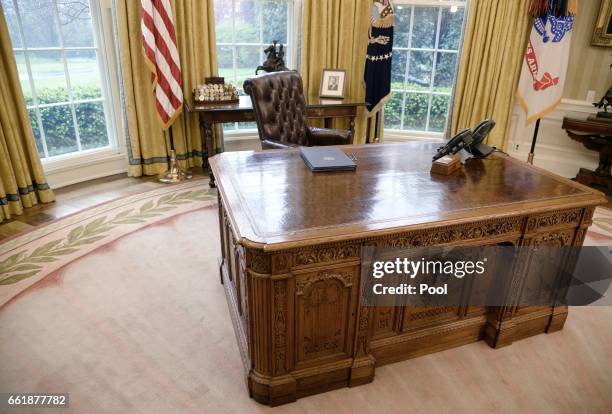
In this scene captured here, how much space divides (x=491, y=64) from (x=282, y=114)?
2.49 meters

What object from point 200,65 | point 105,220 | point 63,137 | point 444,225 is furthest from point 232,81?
point 444,225

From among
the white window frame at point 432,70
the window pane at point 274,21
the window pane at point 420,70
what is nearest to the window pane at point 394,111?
the white window frame at point 432,70

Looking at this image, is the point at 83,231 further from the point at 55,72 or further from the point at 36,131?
the point at 55,72

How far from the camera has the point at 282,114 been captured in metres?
3.36

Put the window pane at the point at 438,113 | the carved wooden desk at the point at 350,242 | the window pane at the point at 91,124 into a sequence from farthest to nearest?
the window pane at the point at 438,113, the window pane at the point at 91,124, the carved wooden desk at the point at 350,242

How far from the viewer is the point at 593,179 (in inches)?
165

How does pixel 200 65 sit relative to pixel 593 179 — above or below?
above

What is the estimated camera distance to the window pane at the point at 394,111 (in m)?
5.04

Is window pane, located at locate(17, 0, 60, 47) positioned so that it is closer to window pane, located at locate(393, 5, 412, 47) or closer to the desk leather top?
the desk leather top

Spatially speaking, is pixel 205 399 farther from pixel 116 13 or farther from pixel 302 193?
pixel 116 13

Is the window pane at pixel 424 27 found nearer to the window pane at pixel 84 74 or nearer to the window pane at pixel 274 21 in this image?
the window pane at pixel 274 21

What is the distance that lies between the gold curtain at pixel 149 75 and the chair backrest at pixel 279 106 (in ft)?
3.92

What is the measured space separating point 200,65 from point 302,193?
2856mm

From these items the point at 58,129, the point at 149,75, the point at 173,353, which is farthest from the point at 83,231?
the point at 149,75
